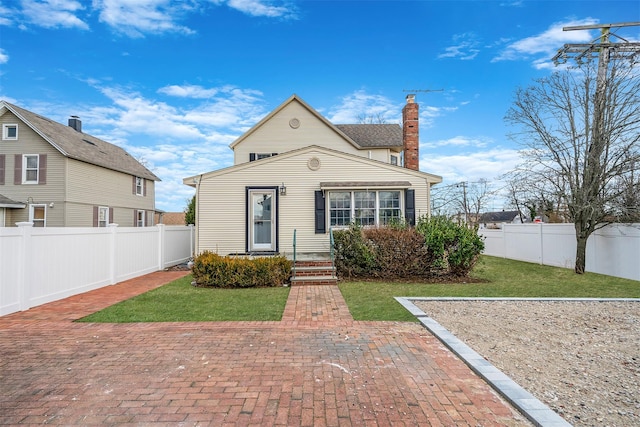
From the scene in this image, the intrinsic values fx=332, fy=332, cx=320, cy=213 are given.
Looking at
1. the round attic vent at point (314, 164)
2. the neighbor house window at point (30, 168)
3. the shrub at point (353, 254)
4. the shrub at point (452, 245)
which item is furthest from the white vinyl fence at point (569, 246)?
the neighbor house window at point (30, 168)

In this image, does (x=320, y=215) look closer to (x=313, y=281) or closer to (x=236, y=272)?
(x=313, y=281)

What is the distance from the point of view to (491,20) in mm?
11961

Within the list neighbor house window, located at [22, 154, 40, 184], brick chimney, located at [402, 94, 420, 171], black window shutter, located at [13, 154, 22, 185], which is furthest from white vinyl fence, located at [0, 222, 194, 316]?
black window shutter, located at [13, 154, 22, 185]

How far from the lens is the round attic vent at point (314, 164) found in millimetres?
12483

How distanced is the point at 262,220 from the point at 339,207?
292 centimetres

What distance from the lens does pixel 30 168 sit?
1756 centimetres

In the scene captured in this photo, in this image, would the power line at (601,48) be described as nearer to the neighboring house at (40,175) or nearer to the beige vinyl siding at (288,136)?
the beige vinyl siding at (288,136)

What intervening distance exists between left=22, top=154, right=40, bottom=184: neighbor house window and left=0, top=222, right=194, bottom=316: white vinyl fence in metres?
11.5

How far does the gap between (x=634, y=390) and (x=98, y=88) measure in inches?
763

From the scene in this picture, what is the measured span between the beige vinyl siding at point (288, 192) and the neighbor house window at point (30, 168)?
38.9ft

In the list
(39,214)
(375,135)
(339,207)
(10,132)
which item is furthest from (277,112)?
(10,132)

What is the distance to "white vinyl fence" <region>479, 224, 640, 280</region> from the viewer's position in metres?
9.94

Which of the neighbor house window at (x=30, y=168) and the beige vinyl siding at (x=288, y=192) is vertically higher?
the neighbor house window at (x=30, y=168)

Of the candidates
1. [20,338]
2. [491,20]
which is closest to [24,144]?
[20,338]
